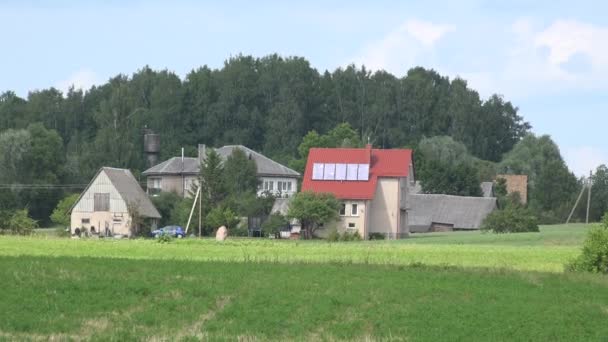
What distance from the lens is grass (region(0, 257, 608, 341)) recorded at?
88.0 feet

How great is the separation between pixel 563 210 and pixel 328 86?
48.5m

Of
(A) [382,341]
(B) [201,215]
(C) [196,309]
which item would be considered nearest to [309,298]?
(C) [196,309]

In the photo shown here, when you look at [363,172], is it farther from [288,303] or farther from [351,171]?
[288,303]

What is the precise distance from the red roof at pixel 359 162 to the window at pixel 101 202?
638 inches

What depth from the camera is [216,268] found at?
37062 millimetres

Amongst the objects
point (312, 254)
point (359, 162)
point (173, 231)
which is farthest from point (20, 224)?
point (312, 254)

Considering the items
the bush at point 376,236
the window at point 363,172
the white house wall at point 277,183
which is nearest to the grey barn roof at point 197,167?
the white house wall at point 277,183

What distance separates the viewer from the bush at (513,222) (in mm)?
87625

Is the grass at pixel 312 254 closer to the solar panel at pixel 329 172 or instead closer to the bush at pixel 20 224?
the bush at pixel 20 224

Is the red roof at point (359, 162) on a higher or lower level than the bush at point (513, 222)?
higher

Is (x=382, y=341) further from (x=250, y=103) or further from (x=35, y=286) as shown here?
(x=250, y=103)

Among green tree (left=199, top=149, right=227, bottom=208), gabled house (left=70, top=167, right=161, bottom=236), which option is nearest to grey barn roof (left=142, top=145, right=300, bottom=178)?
green tree (left=199, top=149, right=227, bottom=208)

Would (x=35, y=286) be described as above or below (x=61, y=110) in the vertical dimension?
below

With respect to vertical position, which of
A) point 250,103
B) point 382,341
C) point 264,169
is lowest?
point 382,341
